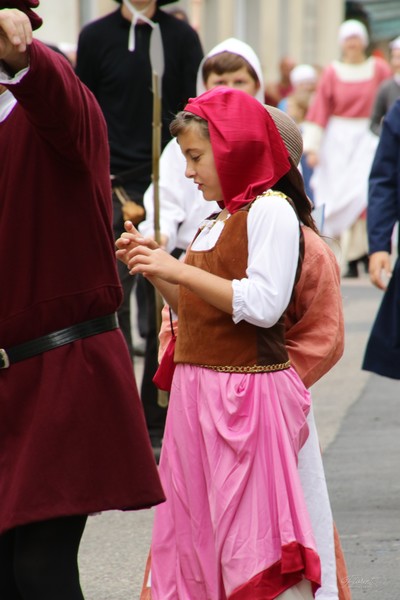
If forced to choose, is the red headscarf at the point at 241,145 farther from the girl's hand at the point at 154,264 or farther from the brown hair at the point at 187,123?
the girl's hand at the point at 154,264

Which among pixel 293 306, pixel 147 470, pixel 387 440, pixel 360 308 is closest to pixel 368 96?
pixel 360 308

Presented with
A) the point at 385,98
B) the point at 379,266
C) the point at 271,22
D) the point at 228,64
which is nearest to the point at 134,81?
the point at 228,64

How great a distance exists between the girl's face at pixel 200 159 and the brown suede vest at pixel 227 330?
0.38 ft

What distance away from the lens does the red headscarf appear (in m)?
4.02

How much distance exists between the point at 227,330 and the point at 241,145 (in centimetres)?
46

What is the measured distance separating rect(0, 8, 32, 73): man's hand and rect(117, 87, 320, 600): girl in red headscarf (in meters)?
0.87

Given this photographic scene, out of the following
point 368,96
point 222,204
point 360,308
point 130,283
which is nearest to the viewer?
point 222,204

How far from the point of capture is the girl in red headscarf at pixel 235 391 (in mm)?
3955

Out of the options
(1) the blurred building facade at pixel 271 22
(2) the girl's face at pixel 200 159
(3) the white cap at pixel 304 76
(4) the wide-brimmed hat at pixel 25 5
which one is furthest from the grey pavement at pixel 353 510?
(3) the white cap at pixel 304 76

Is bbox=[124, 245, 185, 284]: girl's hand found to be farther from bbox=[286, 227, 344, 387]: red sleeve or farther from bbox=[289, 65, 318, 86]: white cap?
bbox=[289, 65, 318, 86]: white cap

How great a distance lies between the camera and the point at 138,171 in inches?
284

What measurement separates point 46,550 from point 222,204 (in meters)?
1.18

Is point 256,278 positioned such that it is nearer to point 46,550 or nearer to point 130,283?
point 46,550

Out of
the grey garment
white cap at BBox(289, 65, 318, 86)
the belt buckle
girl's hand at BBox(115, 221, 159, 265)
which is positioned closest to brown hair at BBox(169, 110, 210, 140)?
girl's hand at BBox(115, 221, 159, 265)
